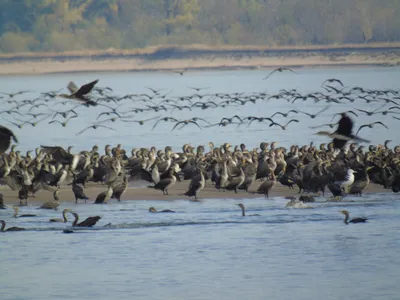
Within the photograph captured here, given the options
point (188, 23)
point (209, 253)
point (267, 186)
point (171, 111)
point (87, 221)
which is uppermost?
point (188, 23)

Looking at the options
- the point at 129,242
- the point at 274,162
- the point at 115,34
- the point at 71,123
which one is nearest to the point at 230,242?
the point at 129,242

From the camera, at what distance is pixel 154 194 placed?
2233 cm

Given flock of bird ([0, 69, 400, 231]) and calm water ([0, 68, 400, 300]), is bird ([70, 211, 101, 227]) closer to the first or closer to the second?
calm water ([0, 68, 400, 300])

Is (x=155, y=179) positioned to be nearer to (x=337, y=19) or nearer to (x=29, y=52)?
(x=29, y=52)

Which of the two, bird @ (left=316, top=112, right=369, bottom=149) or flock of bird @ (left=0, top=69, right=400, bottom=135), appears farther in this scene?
flock of bird @ (left=0, top=69, right=400, bottom=135)

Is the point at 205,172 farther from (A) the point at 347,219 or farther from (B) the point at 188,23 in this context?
(B) the point at 188,23

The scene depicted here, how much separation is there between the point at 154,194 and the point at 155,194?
19mm

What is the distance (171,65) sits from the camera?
124688 mm

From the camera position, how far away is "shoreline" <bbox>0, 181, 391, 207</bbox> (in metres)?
21.7

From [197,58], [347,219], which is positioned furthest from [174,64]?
[347,219]

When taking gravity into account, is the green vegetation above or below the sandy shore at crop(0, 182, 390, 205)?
above

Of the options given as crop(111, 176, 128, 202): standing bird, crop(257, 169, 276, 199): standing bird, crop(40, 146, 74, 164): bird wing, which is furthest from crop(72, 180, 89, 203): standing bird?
crop(257, 169, 276, 199): standing bird

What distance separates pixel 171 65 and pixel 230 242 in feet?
353

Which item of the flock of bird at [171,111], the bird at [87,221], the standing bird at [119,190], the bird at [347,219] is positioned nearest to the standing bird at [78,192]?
the standing bird at [119,190]
